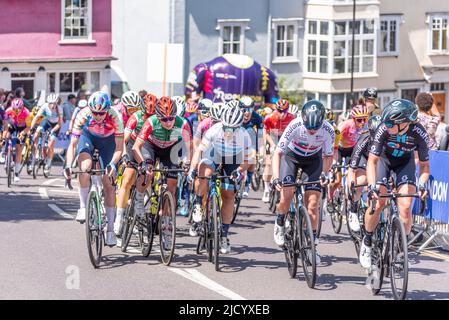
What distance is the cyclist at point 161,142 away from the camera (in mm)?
14805

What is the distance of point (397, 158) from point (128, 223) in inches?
141

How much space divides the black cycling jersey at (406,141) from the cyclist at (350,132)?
4.49m

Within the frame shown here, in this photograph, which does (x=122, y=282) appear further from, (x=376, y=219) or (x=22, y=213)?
(x=22, y=213)

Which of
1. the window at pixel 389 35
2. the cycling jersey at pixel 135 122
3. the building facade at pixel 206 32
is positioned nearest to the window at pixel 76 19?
the building facade at pixel 206 32

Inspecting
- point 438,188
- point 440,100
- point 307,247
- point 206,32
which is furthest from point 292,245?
point 440,100

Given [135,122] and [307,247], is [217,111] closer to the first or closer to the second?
[135,122]

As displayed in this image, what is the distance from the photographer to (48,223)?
18547mm

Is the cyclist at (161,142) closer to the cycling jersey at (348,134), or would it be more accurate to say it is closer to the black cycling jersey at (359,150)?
the black cycling jersey at (359,150)

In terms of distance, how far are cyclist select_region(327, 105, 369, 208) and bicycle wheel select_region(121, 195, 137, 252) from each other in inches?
163

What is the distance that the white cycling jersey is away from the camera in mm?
14820
